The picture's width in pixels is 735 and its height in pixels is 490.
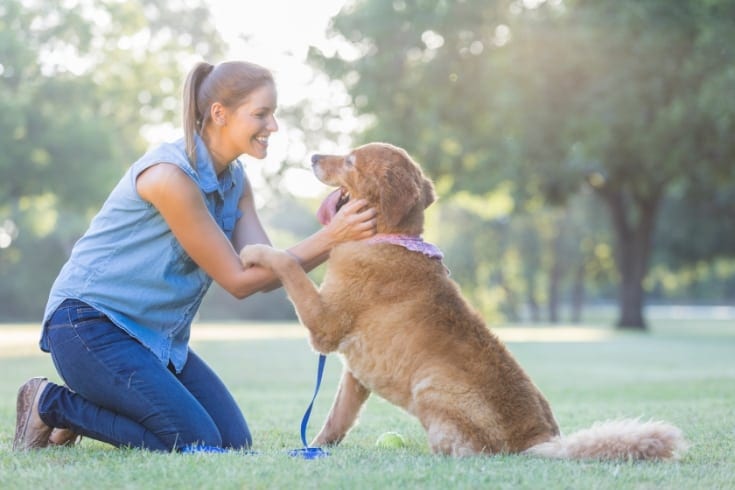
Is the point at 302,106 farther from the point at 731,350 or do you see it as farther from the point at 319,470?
the point at 319,470

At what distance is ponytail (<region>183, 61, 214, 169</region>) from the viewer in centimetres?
509

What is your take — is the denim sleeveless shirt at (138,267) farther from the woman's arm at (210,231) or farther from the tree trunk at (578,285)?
the tree trunk at (578,285)

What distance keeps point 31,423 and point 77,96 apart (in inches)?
931

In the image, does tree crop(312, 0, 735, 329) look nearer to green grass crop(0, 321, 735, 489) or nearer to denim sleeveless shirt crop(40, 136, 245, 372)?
green grass crop(0, 321, 735, 489)

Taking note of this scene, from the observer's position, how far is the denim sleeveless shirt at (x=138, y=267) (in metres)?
5.00

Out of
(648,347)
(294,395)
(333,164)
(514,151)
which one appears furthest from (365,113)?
(333,164)

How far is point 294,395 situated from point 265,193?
26.0 m

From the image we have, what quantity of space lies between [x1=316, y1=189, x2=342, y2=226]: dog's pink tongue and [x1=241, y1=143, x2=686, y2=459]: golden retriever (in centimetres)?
15


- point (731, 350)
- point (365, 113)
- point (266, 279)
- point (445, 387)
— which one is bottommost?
point (731, 350)

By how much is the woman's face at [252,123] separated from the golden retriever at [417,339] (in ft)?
1.53

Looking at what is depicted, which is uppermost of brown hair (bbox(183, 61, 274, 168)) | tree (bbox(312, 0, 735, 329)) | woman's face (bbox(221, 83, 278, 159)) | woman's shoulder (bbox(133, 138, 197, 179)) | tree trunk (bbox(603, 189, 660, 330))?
tree (bbox(312, 0, 735, 329))

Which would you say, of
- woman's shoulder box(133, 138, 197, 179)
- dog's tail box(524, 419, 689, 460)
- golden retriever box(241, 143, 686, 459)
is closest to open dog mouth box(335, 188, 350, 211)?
golden retriever box(241, 143, 686, 459)

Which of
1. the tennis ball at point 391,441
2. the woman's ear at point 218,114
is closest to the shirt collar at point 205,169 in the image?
the woman's ear at point 218,114

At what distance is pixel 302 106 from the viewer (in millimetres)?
30984
